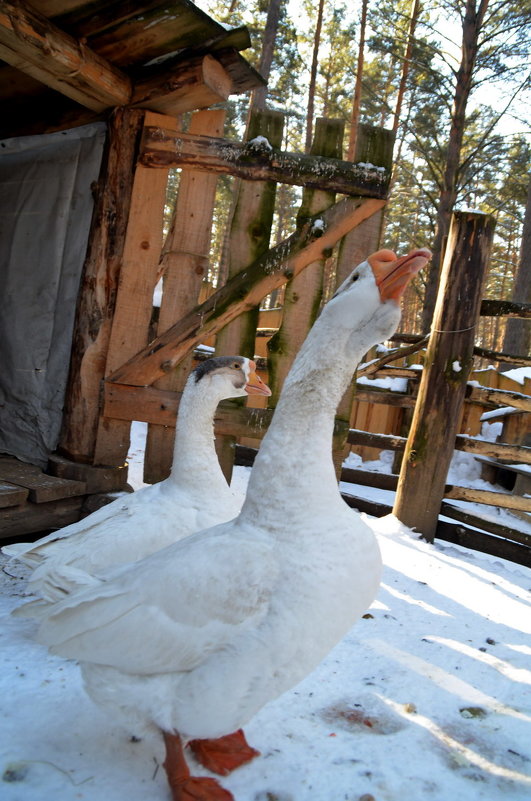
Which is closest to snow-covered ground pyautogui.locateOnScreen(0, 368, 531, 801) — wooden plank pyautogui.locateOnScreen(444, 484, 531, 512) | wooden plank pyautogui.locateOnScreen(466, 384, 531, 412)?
wooden plank pyautogui.locateOnScreen(444, 484, 531, 512)

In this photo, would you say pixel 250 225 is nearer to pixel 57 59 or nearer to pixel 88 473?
pixel 57 59

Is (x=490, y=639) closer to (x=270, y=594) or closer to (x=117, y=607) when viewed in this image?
(x=270, y=594)

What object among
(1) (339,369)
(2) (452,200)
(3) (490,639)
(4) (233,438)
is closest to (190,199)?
(4) (233,438)

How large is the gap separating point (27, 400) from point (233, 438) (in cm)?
166

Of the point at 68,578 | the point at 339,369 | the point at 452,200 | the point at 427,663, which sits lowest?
the point at 427,663

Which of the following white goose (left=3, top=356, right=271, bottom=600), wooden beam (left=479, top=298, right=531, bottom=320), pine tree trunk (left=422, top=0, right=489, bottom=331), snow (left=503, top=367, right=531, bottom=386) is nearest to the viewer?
white goose (left=3, top=356, right=271, bottom=600)

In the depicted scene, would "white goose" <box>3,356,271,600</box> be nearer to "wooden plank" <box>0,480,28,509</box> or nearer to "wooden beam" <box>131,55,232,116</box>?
"wooden plank" <box>0,480,28,509</box>

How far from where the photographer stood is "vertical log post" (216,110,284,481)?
12.8 ft

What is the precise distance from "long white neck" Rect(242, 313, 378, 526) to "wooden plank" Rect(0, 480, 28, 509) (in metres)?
2.21

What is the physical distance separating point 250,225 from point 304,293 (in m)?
0.62

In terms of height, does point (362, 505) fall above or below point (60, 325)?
below

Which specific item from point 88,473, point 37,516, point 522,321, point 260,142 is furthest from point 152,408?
point 522,321

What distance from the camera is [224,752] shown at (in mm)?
1938

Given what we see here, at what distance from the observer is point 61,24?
3.24 m
